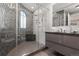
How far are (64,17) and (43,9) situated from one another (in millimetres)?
493

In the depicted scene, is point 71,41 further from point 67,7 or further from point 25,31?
point 25,31

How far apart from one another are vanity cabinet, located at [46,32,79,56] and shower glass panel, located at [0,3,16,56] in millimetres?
755

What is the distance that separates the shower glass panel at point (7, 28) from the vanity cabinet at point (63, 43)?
0.75 meters

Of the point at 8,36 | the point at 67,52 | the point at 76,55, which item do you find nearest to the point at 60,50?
the point at 67,52

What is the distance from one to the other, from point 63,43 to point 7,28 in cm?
117

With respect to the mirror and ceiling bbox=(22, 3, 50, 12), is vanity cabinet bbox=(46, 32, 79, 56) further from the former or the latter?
ceiling bbox=(22, 3, 50, 12)

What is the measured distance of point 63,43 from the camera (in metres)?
1.83

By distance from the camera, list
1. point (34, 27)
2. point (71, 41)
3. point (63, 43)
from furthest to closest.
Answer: point (34, 27) → point (63, 43) → point (71, 41)

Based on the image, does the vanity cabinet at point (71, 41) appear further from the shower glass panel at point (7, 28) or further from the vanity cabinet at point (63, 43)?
the shower glass panel at point (7, 28)

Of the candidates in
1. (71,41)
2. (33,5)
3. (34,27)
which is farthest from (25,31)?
(71,41)

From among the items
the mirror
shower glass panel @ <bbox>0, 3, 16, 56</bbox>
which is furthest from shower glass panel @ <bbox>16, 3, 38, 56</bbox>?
the mirror

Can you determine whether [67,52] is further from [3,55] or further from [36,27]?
[3,55]

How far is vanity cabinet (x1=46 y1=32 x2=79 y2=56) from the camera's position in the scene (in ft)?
5.43

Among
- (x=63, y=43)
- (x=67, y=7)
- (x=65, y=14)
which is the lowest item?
(x=63, y=43)
